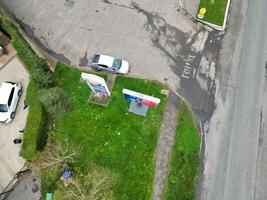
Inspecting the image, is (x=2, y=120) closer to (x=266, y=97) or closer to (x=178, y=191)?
(x=178, y=191)

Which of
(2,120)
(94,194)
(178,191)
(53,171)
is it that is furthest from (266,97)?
(2,120)

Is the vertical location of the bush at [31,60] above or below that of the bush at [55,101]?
above

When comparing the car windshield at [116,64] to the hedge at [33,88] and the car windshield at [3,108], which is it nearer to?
the hedge at [33,88]

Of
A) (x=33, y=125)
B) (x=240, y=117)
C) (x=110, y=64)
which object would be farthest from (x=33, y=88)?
(x=240, y=117)

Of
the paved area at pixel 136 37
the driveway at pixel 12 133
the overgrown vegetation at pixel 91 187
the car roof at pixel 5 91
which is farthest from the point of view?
the paved area at pixel 136 37

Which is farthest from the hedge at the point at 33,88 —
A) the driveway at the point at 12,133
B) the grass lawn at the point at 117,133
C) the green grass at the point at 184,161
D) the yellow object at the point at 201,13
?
the yellow object at the point at 201,13

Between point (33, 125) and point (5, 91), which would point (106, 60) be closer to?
point (33, 125)
